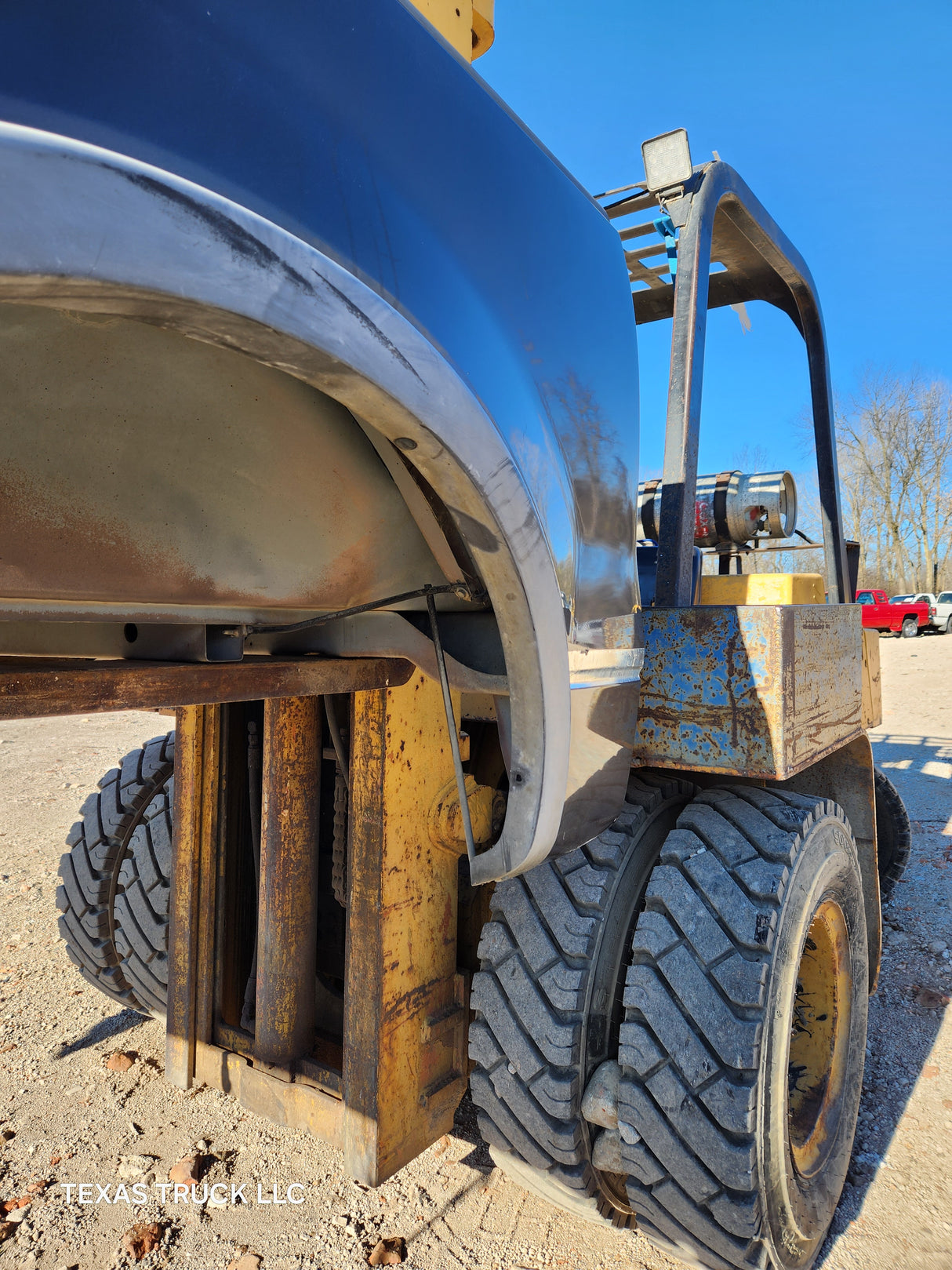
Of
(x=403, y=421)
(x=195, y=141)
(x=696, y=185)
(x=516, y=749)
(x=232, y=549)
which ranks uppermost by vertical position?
(x=696, y=185)

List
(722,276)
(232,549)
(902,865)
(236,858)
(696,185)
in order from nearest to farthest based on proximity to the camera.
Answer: (232,549) → (696,185) → (236,858) → (722,276) → (902,865)

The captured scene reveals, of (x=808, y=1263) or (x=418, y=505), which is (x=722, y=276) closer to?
(x=418, y=505)

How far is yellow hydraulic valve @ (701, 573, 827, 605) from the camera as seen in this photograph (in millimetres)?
2826

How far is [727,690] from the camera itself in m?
1.72

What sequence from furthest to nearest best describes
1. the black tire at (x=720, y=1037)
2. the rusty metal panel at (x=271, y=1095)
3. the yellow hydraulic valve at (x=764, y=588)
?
the yellow hydraulic valve at (x=764, y=588), the rusty metal panel at (x=271, y=1095), the black tire at (x=720, y=1037)

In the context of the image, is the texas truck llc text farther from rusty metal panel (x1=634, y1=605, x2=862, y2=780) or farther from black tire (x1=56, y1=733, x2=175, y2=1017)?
rusty metal panel (x1=634, y1=605, x2=862, y2=780)

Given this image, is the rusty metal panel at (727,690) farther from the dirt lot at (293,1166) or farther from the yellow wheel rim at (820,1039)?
the dirt lot at (293,1166)

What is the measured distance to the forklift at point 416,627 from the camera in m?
0.81

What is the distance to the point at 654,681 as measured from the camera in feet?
5.86

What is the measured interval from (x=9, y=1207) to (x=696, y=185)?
3.36 m

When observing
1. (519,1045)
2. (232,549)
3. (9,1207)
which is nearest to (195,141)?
(232,549)

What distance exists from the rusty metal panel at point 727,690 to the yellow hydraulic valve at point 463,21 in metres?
1.32

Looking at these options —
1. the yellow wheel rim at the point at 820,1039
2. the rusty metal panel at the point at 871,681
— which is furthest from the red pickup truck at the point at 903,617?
the yellow wheel rim at the point at 820,1039

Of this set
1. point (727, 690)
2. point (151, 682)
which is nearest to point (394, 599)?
point (151, 682)
